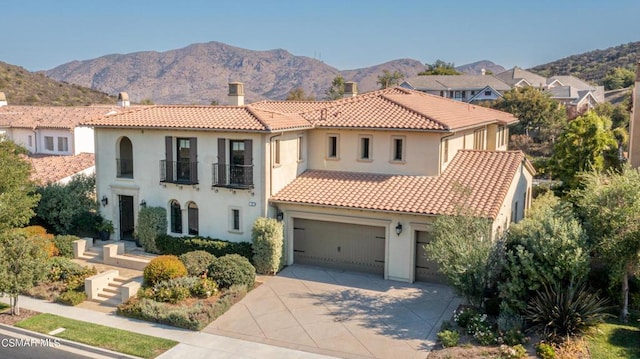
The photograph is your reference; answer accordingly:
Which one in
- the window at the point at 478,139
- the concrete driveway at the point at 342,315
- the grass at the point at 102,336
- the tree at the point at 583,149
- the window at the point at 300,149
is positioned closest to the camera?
the grass at the point at 102,336

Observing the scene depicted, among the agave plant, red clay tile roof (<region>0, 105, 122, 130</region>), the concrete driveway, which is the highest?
red clay tile roof (<region>0, 105, 122, 130</region>)

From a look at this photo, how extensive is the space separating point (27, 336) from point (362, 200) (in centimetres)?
1254

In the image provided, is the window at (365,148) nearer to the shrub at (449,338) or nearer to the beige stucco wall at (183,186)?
the beige stucco wall at (183,186)

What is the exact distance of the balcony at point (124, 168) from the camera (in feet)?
86.2

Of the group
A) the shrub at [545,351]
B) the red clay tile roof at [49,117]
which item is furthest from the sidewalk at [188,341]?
the red clay tile roof at [49,117]

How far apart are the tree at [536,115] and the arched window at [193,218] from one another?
47200mm

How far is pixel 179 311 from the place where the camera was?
18.0 metres

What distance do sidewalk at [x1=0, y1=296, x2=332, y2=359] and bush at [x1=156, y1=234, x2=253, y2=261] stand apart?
17.2ft

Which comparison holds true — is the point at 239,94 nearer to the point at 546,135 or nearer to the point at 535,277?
the point at 535,277

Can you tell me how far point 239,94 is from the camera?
28.4m

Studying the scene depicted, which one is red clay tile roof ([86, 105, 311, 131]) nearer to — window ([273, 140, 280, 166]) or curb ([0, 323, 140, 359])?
window ([273, 140, 280, 166])

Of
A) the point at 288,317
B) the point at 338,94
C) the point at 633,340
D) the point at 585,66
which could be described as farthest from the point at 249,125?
the point at 585,66

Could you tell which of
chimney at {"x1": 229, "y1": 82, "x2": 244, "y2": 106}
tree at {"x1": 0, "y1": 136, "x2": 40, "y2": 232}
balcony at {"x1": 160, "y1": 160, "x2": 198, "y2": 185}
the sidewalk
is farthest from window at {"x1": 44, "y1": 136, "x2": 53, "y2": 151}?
the sidewalk

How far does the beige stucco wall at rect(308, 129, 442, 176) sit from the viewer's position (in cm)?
2312
